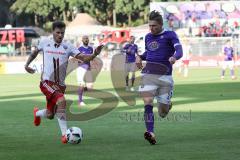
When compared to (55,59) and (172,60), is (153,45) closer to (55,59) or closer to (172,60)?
(172,60)

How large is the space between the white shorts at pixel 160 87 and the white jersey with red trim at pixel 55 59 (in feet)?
4.72

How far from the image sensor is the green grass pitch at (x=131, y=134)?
11039 mm

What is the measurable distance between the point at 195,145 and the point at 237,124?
12.1ft

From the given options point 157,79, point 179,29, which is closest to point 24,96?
point 157,79

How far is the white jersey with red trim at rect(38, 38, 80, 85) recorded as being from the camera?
12.7 m

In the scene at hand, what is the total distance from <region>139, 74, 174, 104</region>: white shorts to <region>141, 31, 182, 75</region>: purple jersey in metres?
0.11

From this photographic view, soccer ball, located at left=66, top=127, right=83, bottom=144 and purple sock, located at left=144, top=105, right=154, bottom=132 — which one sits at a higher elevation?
purple sock, located at left=144, top=105, right=154, bottom=132

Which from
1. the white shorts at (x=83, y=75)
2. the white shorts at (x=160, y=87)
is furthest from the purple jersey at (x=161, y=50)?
the white shorts at (x=83, y=75)

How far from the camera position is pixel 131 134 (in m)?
13.8

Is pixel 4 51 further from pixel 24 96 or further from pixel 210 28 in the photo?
pixel 24 96

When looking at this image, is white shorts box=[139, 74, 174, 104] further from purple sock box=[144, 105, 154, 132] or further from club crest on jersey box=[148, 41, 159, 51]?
club crest on jersey box=[148, 41, 159, 51]

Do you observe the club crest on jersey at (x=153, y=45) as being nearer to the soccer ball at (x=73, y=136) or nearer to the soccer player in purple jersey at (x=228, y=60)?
the soccer ball at (x=73, y=136)

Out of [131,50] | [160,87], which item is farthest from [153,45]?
[131,50]

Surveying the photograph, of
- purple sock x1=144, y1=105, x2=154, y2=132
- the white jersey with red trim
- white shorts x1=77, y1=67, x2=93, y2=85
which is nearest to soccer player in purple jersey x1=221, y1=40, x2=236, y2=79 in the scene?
white shorts x1=77, y1=67, x2=93, y2=85
